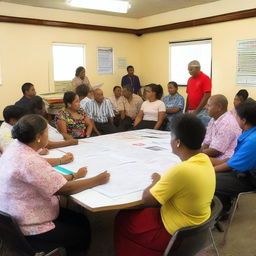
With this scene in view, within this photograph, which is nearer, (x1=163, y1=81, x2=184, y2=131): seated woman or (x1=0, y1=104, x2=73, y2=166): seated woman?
(x1=0, y1=104, x2=73, y2=166): seated woman

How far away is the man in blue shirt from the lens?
2357 millimetres

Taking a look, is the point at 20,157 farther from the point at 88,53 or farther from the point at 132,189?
the point at 88,53

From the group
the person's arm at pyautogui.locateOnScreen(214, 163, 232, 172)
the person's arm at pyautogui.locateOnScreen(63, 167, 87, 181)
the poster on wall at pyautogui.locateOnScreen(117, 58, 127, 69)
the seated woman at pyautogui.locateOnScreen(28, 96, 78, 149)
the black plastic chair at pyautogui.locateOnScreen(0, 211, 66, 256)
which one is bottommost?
the black plastic chair at pyautogui.locateOnScreen(0, 211, 66, 256)

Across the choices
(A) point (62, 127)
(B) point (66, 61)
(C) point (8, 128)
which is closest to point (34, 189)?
(C) point (8, 128)

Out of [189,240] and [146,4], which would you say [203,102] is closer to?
[146,4]

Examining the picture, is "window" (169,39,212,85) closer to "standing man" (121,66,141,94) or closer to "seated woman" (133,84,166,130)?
"standing man" (121,66,141,94)

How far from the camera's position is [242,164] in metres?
2.39

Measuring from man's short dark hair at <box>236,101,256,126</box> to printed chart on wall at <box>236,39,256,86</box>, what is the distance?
3.88 m

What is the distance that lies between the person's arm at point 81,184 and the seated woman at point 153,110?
8.90ft

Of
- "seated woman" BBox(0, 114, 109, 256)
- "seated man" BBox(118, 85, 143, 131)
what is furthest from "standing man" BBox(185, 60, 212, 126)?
"seated woman" BBox(0, 114, 109, 256)

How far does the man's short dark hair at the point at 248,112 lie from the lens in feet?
8.01

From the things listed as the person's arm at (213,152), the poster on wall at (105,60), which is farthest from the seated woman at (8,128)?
the poster on wall at (105,60)

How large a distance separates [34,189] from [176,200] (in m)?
0.72

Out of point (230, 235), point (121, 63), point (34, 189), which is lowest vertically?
point (230, 235)
